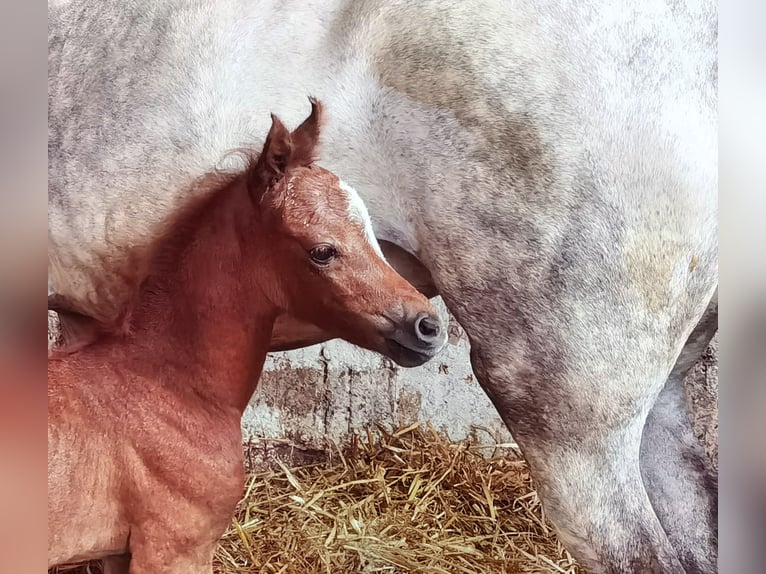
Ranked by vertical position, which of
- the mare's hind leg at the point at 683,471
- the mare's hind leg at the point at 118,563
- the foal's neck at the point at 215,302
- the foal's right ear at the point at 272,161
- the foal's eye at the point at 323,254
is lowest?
the mare's hind leg at the point at 118,563

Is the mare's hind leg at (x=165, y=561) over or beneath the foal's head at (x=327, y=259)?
beneath

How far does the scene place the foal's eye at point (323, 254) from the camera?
1011 millimetres

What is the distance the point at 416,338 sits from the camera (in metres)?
1.00

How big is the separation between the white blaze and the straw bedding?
1.06 feet

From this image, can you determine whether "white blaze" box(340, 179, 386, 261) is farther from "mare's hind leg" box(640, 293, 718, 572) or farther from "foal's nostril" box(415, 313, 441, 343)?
"mare's hind leg" box(640, 293, 718, 572)

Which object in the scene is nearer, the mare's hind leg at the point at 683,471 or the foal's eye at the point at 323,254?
the foal's eye at the point at 323,254

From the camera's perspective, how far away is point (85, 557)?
1.02 meters

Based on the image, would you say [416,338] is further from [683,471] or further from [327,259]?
[683,471]

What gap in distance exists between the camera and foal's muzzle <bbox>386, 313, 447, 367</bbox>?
3.25ft

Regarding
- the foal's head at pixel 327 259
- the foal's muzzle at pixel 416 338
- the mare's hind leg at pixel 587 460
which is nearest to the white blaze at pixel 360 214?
the foal's head at pixel 327 259

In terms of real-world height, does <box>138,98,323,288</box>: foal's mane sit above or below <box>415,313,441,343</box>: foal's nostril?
above

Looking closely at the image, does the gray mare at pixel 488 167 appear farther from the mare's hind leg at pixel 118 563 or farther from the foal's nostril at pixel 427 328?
the mare's hind leg at pixel 118 563

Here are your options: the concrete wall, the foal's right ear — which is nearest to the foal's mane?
the foal's right ear
